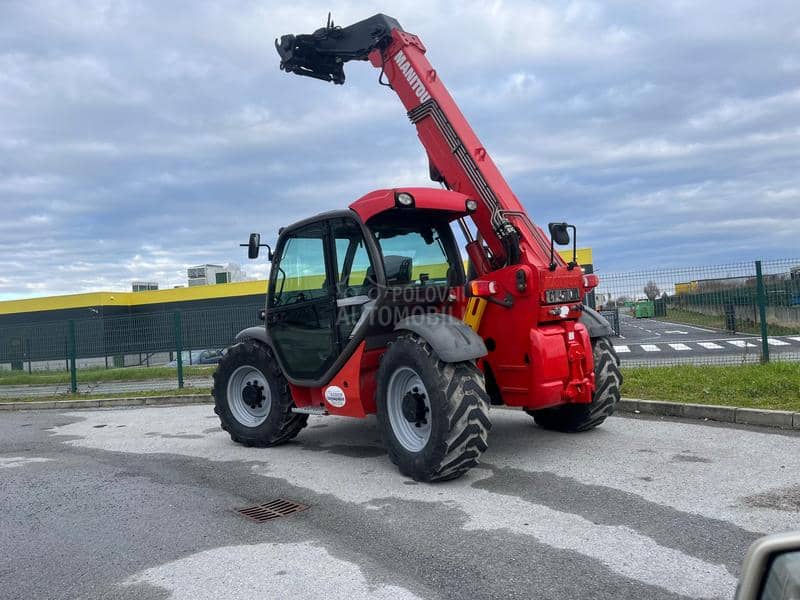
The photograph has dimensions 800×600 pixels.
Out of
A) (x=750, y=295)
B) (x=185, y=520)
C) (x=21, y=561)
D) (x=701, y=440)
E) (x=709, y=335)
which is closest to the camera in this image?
(x=21, y=561)

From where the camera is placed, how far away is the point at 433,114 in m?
6.98

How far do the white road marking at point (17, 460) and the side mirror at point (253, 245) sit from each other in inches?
134

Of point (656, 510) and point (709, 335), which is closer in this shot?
point (656, 510)

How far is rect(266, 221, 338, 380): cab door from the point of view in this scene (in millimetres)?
6453

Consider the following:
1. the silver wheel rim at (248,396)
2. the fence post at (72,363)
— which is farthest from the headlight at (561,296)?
the fence post at (72,363)

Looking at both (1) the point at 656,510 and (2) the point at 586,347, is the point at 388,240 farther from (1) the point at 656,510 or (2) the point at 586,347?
(1) the point at 656,510

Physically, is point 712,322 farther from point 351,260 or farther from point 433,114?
point 351,260

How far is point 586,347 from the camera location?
5918 millimetres

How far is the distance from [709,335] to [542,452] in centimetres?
926

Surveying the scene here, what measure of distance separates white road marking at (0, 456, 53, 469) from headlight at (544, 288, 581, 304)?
19.7 ft

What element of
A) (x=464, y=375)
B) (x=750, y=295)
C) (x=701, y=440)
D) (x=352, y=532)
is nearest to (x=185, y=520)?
(x=352, y=532)

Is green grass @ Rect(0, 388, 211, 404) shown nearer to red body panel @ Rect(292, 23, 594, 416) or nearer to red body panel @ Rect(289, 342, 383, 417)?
red body panel @ Rect(292, 23, 594, 416)

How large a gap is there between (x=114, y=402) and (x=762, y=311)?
12.5 meters

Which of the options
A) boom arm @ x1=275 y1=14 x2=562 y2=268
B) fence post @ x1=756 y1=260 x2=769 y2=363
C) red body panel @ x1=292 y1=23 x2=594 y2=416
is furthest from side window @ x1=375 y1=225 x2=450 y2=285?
fence post @ x1=756 y1=260 x2=769 y2=363
